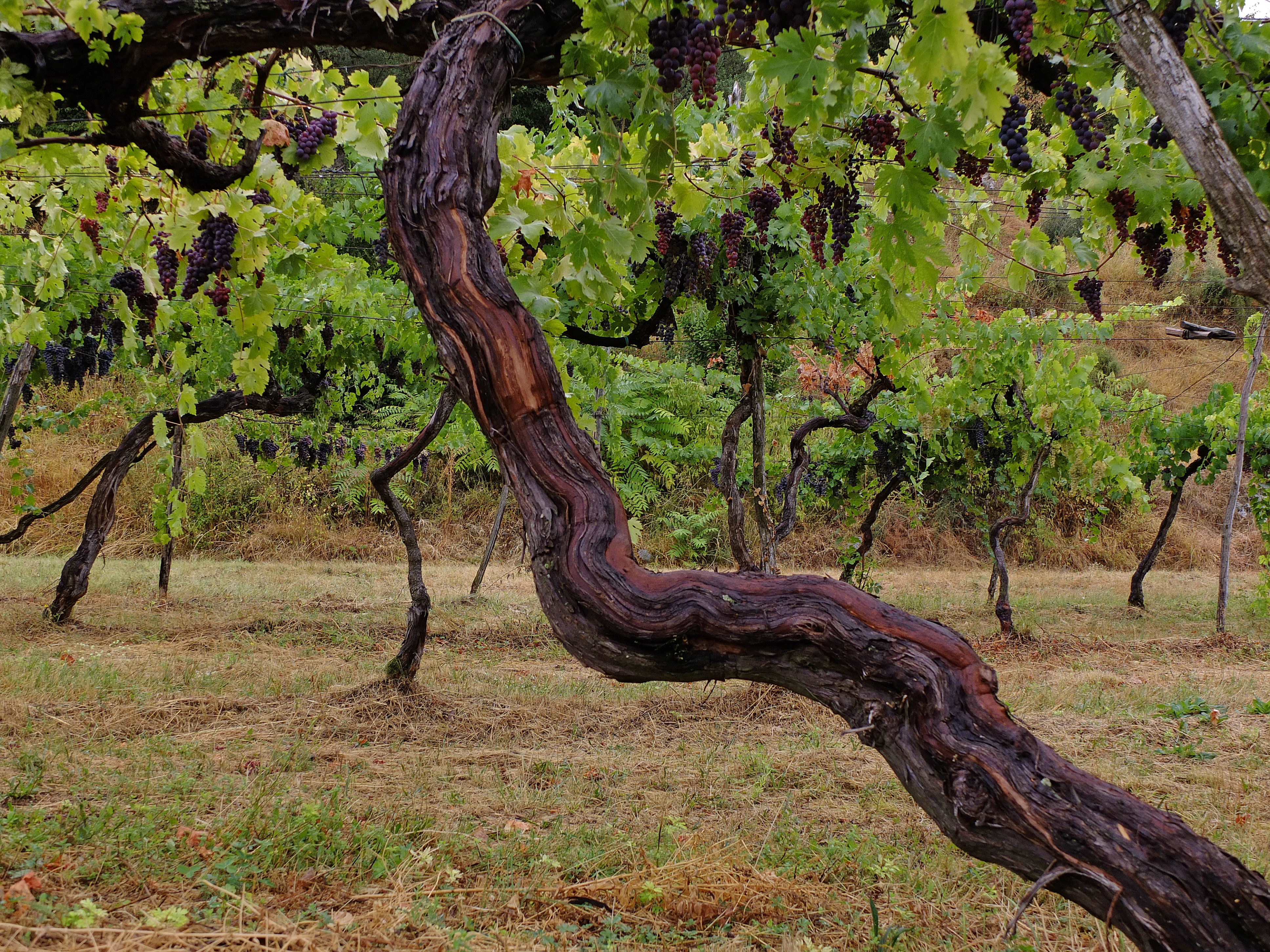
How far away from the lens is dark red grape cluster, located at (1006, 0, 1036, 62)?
1.71 metres

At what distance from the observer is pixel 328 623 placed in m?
7.77

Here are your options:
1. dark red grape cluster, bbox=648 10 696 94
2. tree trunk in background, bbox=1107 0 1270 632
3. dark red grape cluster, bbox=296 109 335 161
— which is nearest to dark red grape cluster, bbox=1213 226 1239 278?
tree trunk in background, bbox=1107 0 1270 632

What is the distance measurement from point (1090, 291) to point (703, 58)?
9.07 feet

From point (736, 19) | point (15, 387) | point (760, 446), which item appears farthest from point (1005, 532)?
point (15, 387)

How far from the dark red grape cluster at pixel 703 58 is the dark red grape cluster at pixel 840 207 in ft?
4.62

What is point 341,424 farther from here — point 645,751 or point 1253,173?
point 1253,173

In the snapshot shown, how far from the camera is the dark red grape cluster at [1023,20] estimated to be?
1713mm

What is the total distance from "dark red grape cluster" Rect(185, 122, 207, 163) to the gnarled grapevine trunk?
1.86 m

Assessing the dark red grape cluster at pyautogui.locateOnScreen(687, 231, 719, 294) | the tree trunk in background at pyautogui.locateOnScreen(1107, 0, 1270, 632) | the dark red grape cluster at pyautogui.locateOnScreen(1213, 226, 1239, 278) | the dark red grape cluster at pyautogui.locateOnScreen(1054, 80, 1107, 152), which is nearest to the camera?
the tree trunk in background at pyautogui.locateOnScreen(1107, 0, 1270, 632)

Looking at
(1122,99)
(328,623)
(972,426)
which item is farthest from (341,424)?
(1122,99)

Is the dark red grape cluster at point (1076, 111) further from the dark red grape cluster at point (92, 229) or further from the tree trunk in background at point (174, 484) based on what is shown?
the tree trunk in background at point (174, 484)

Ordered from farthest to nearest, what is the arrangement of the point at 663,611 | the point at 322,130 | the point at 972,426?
1. the point at 972,426
2. the point at 322,130
3. the point at 663,611

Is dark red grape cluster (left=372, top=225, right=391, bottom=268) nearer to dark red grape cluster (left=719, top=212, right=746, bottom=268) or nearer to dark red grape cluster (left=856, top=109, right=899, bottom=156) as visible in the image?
dark red grape cluster (left=719, top=212, right=746, bottom=268)

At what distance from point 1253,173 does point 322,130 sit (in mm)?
2895
